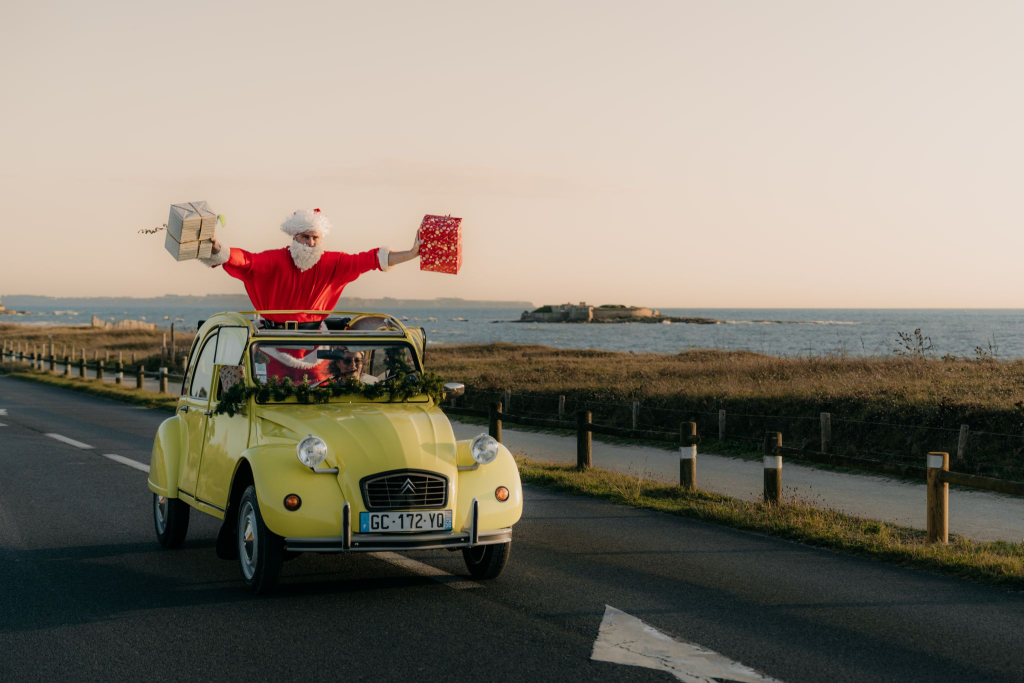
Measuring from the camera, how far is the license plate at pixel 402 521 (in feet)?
21.3

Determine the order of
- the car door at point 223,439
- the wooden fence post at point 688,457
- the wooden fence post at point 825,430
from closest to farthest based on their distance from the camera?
the car door at point 223,439, the wooden fence post at point 688,457, the wooden fence post at point 825,430

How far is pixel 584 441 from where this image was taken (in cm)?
1427

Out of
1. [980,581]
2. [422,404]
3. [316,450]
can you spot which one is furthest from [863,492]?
[316,450]

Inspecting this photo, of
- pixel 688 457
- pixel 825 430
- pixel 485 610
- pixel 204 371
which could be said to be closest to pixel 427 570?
pixel 485 610

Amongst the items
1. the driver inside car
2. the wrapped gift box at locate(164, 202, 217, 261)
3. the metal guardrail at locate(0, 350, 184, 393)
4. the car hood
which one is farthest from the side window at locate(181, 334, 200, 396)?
the metal guardrail at locate(0, 350, 184, 393)

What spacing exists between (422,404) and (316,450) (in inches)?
59.2

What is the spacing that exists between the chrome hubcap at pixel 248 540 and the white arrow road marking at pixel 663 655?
2.40 meters

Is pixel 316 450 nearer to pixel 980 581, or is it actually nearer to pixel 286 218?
pixel 286 218

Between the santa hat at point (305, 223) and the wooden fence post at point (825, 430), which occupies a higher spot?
the santa hat at point (305, 223)

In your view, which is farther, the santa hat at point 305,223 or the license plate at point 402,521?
the santa hat at point 305,223

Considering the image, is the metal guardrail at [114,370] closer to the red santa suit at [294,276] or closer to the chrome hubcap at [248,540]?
the red santa suit at [294,276]

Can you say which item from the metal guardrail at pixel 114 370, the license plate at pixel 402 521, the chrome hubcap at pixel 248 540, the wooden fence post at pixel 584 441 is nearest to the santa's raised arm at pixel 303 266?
the chrome hubcap at pixel 248 540

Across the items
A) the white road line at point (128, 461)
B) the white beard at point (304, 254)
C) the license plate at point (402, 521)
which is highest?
the white beard at point (304, 254)

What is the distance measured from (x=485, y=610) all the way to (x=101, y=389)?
28.4 m
